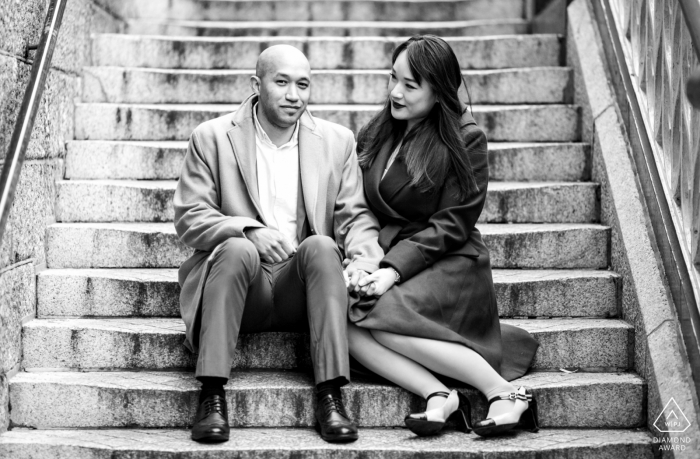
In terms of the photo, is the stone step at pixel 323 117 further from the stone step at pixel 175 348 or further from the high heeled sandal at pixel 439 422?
the high heeled sandal at pixel 439 422

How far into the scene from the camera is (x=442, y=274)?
365 centimetres

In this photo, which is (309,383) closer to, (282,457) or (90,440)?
(282,457)

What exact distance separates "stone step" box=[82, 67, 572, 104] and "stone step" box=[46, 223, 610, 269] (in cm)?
130

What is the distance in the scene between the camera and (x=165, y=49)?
5734mm

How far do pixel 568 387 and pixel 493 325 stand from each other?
0.39 m

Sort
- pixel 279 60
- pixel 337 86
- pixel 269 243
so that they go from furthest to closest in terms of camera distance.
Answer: pixel 337 86 < pixel 279 60 < pixel 269 243

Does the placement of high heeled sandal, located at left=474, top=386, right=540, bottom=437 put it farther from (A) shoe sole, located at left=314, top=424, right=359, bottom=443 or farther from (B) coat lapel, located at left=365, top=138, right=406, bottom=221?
(B) coat lapel, located at left=365, top=138, right=406, bottom=221

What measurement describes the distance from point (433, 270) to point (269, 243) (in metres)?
0.69

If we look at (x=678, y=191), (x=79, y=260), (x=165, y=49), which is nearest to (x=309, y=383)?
(x=79, y=260)

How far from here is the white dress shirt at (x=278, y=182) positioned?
152 inches

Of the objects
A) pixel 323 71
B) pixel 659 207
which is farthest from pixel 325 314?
pixel 323 71

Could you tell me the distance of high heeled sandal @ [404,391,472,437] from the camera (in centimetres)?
335

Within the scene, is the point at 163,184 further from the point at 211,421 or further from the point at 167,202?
the point at 211,421

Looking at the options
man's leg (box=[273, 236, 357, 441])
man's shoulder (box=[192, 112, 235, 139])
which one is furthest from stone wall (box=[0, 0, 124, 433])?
man's leg (box=[273, 236, 357, 441])
